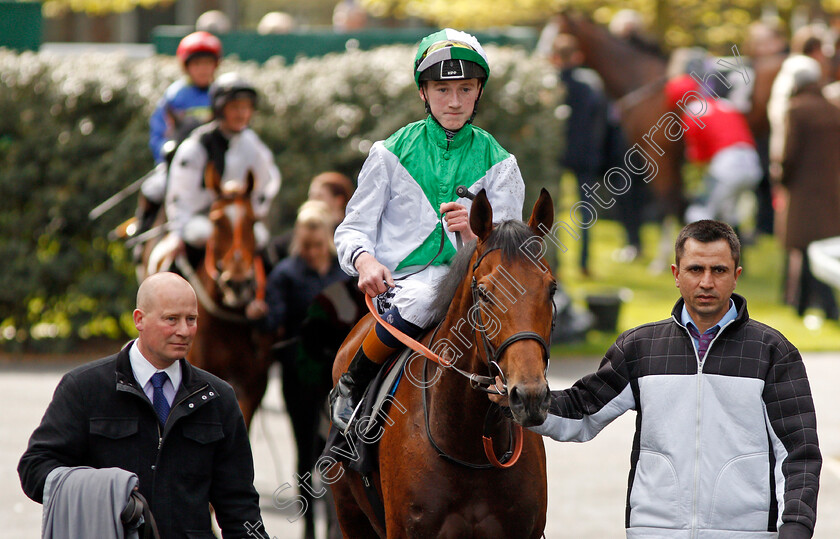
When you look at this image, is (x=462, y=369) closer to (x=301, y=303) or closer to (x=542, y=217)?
(x=542, y=217)

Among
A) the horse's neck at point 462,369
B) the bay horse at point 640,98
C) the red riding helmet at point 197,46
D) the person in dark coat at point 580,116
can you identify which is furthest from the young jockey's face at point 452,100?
the bay horse at point 640,98

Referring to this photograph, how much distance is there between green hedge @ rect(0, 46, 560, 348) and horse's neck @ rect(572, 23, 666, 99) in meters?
5.20

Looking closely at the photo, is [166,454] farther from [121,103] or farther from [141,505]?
[121,103]

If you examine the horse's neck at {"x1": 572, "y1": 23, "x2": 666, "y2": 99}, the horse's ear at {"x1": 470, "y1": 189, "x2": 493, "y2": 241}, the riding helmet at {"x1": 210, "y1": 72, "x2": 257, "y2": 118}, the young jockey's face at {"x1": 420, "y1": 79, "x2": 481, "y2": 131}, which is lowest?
the horse's ear at {"x1": 470, "y1": 189, "x2": 493, "y2": 241}

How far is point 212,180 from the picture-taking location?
7.77 metres

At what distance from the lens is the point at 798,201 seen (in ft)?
45.3

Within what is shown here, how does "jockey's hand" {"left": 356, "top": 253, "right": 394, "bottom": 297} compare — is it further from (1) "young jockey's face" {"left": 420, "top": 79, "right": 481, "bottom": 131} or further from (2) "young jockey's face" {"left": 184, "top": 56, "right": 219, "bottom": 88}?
(2) "young jockey's face" {"left": 184, "top": 56, "right": 219, "bottom": 88}

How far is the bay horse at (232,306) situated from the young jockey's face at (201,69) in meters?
1.83

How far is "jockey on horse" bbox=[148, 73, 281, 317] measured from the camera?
7.84 metres

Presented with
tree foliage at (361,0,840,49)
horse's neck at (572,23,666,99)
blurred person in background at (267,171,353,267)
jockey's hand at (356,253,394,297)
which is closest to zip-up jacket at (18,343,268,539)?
jockey's hand at (356,253,394,297)

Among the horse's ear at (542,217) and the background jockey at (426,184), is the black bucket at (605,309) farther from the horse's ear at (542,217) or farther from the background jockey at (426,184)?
the horse's ear at (542,217)

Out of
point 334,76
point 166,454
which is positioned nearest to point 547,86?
point 334,76

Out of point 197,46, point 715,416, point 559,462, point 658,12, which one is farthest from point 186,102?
point 658,12

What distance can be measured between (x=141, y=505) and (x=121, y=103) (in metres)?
9.27
